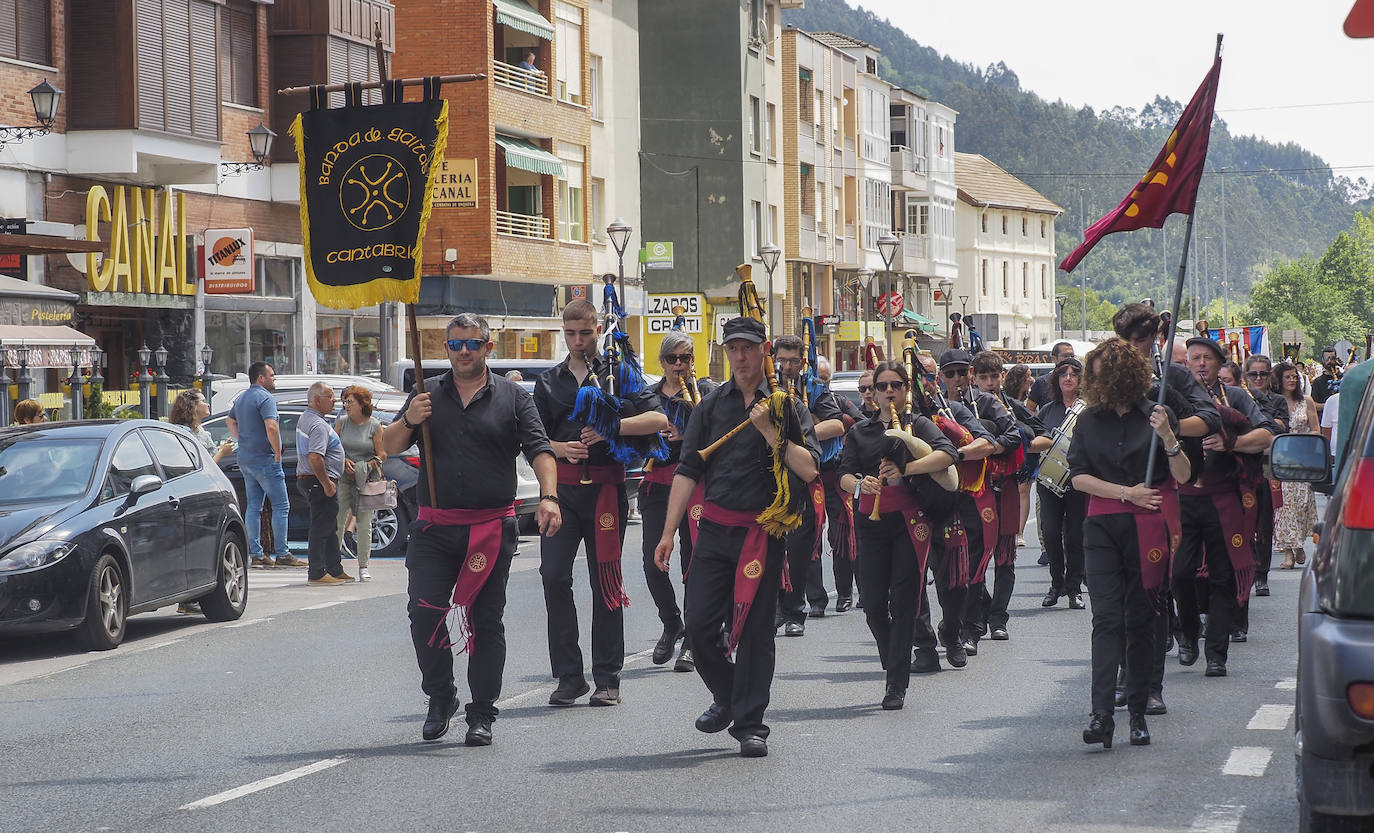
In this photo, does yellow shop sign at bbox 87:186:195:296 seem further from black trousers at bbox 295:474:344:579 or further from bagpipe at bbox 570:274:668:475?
bagpipe at bbox 570:274:668:475

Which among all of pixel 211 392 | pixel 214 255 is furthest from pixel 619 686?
pixel 214 255

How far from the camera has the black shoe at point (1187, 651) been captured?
1149 centimetres

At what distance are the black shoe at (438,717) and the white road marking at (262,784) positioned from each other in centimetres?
48

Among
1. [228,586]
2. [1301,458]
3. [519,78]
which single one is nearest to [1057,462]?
[1301,458]

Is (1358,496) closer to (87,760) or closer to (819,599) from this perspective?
(87,760)

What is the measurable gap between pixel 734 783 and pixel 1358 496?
3328 millimetres

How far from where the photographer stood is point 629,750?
873cm

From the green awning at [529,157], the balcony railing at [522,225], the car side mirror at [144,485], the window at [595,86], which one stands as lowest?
the car side mirror at [144,485]

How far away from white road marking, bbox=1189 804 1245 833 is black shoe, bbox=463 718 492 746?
3240 millimetres

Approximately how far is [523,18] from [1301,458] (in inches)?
1437

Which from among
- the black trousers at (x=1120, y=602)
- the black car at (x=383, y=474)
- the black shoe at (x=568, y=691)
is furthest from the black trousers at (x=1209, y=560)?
the black car at (x=383, y=474)

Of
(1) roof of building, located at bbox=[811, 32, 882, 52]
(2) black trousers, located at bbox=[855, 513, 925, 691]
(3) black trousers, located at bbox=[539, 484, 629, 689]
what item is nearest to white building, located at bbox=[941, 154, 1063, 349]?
(1) roof of building, located at bbox=[811, 32, 882, 52]

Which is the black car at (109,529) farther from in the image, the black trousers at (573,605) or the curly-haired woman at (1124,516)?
the curly-haired woman at (1124,516)

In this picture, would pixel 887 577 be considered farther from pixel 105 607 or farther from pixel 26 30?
pixel 26 30
